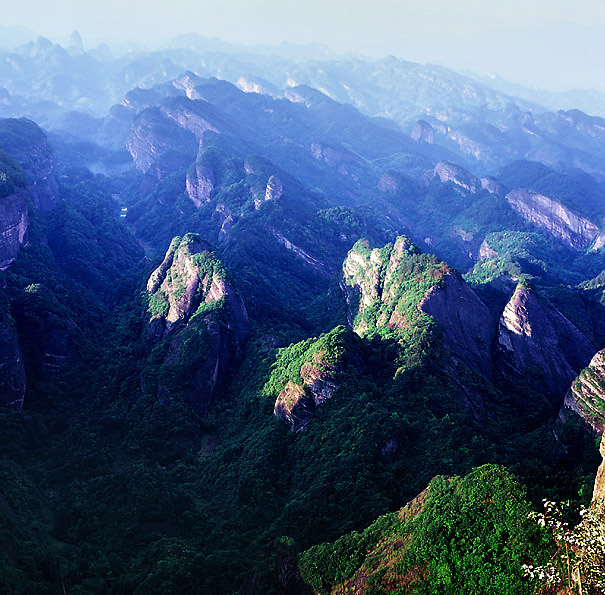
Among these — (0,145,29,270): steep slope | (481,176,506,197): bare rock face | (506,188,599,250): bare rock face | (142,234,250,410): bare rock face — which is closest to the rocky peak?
(142,234,250,410): bare rock face

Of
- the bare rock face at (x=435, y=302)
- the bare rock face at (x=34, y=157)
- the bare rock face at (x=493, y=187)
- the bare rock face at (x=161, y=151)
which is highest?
the bare rock face at (x=435, y=302)

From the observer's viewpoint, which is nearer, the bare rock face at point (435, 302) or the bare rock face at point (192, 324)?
the bare rock face at point (435, 302)

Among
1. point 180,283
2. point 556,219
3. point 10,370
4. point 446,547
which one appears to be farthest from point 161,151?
point 446,547

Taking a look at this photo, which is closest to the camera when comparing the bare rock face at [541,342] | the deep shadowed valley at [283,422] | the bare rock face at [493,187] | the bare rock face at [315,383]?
the deep shadowed valley at [283,422]

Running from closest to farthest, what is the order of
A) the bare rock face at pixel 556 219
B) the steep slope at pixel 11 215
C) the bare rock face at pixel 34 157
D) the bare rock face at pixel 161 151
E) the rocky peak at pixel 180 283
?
the rocky peak at pixel 180 283 < the steep slope at pixel 11 215 < the bare rock face at pixel 34 157 < the bare rock face at pixel 556 219 < the bare rock face at pixel 161 151

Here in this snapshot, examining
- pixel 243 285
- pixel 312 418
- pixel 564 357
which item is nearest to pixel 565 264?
pixel 564 357

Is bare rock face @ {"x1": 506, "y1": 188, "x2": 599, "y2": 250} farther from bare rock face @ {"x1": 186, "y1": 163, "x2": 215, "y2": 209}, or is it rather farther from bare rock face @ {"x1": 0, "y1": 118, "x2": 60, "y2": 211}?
bare rock face @ {"x1": 0, "y1": 118, "x2": 60, "y2": 211}

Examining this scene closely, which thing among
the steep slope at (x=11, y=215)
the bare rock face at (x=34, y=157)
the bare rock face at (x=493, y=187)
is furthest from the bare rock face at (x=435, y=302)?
the bare rock face at (x=493, y=187)

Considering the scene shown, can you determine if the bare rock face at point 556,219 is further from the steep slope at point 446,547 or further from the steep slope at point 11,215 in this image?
the steep slope at point 11,215
